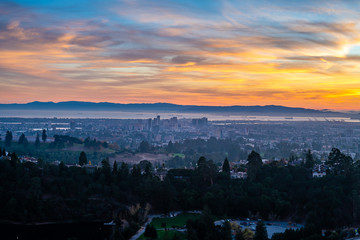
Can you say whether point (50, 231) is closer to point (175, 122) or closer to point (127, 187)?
point (127, 187)

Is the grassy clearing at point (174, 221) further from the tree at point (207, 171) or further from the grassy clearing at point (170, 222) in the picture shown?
the tree at point (207, 171)

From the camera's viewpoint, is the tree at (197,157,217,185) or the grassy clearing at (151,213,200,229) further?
the tree at (197,157,217,185)

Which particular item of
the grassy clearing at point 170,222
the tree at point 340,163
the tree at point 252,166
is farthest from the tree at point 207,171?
the tree at point 340,163

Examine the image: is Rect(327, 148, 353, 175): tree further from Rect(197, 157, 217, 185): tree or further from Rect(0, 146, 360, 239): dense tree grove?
Rect(197, 157, 217, 185): tree

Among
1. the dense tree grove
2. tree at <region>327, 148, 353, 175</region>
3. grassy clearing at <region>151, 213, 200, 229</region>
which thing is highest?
tree at <region>327, 148, 353, 175</region>

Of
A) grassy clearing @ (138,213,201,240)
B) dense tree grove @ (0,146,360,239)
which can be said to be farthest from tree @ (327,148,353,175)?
grassy clearing @ (138,213,201,240)

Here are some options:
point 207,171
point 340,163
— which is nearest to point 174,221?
point 207,171

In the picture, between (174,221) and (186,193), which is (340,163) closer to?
(186,193)

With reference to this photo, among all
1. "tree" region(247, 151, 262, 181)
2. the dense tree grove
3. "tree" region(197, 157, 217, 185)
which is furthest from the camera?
"tree" region(247, 151, 262, 181)

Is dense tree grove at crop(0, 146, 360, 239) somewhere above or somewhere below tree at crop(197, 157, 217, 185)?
below

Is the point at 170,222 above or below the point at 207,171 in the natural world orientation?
below
